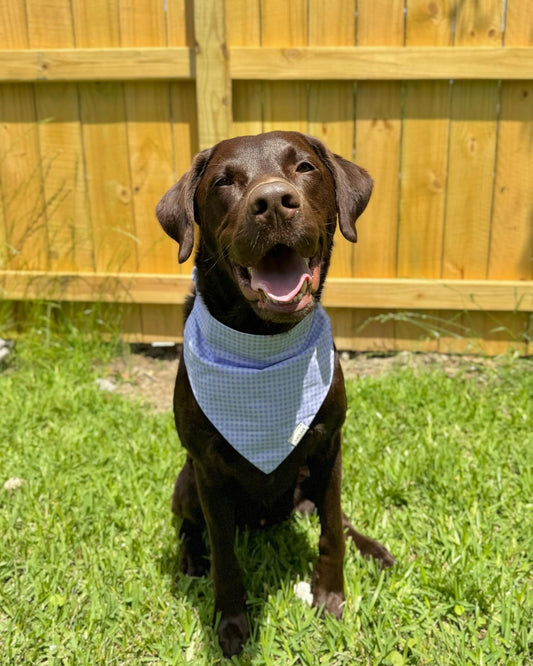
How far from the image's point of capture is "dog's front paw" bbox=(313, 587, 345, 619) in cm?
213

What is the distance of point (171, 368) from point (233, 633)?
8.30 feet

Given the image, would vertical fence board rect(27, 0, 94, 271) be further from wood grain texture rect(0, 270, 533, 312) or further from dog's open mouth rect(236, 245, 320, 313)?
dog's open mouth rect(236, 245, 320, 313)

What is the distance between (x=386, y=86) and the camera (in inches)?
150

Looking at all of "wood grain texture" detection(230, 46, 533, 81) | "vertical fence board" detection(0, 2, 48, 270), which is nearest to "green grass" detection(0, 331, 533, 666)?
"vertical fence board" detection(0, 2, 48, 270)

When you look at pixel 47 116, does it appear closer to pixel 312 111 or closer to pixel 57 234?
pixel 57 234

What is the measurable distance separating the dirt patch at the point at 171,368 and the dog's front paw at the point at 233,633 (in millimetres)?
1871

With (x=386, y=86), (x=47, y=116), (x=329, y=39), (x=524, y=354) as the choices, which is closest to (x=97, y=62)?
(x=47, y=116)

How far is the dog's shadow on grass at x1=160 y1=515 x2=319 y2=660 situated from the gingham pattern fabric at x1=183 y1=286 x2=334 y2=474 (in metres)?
0.58

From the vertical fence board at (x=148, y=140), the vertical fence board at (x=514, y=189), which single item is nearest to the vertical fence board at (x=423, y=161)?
the vertical fence board at (x=514, y=189)

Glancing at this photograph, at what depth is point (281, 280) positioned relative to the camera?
1849 mm

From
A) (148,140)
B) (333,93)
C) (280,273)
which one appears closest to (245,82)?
(333,93)

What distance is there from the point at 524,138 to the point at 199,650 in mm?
3468

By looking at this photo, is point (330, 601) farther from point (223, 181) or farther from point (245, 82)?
point (245, 82)

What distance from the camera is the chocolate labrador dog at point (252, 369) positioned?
1981 mm
